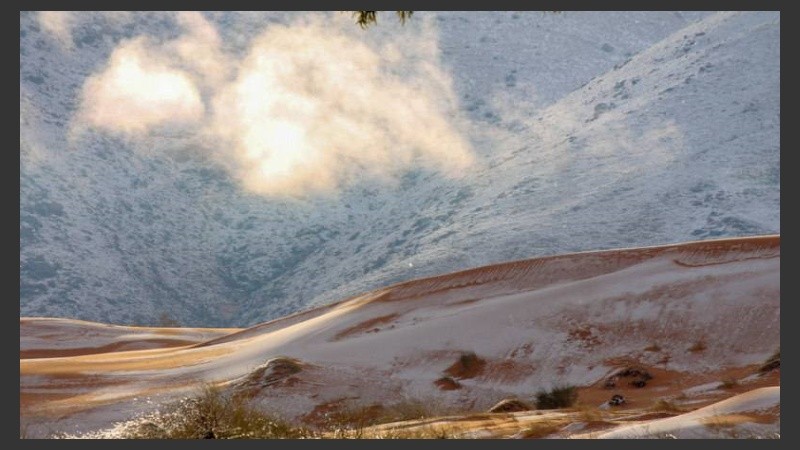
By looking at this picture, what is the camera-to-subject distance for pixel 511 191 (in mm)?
65688

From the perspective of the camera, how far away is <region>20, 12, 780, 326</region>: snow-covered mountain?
59281mm

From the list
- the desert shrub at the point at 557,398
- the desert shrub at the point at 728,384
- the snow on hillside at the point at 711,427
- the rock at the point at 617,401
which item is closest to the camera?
the snow on hillside at the point at 711,427

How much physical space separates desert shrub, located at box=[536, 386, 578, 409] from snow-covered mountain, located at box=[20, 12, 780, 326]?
39.6m

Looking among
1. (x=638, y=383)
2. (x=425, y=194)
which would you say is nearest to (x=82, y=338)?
(x=638, y=383)

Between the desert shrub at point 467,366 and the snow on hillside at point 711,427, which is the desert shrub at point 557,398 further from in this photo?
the snow on hillside at point 711,427

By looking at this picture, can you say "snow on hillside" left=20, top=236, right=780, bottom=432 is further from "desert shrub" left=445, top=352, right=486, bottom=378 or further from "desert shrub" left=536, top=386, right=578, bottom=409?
"desert shrub" left=536, top=386, right=578, bottom=409

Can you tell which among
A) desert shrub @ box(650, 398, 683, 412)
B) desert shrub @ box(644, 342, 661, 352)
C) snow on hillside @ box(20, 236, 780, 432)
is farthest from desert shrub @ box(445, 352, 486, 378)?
desert shrub @ box(650, 398, 683, 412)

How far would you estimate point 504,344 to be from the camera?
19.3 m

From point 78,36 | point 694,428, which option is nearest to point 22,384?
point 694,428

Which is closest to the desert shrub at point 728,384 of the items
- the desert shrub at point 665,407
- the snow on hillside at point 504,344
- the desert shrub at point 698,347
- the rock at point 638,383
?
the snow on hillside at point 504,344

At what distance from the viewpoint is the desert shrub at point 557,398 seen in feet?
53.1

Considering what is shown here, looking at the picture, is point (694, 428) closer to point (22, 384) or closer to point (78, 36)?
point (22, 384)

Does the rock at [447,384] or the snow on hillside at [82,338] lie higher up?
the snow on hillside at [82,338]

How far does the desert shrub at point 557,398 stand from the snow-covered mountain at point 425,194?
39.6m
